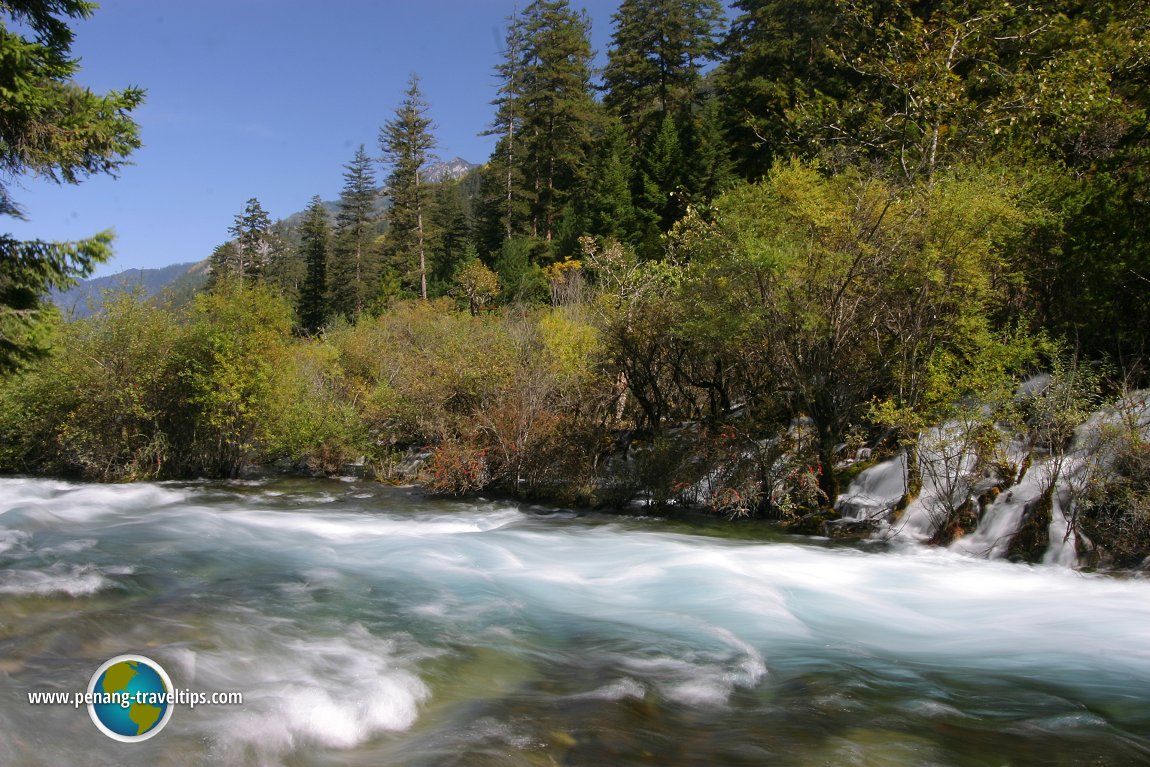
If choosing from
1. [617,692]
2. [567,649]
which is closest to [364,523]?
[567,649]

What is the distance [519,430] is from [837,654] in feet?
35.4

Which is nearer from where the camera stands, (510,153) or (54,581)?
(54,581)

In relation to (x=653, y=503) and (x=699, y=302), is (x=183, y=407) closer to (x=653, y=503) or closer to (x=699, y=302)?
(x=653, y=503)

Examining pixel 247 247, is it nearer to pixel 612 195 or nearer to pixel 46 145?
pixel 612 195

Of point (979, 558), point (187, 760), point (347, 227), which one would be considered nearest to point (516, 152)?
point (347, 227)

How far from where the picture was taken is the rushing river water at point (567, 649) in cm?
499

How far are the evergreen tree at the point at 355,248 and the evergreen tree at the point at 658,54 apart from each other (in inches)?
1044

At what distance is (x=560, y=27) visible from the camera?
171 ft

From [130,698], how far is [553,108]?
167 ft

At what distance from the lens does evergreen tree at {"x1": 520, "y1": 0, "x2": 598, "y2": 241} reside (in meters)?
51.6

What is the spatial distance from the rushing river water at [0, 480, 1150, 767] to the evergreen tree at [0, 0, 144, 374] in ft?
10.6

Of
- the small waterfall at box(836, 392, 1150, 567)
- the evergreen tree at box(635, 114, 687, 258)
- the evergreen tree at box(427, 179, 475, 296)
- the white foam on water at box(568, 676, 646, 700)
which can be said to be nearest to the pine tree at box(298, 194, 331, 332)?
the evergreen tree at box(427, 179, 475, 296)
